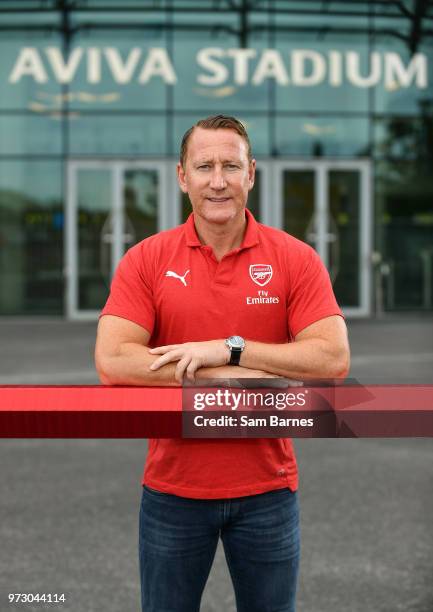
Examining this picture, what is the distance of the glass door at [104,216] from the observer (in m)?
18.7

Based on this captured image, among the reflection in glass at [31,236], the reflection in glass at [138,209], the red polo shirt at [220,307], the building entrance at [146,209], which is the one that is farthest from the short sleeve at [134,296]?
the reflection in glass at [31,236]

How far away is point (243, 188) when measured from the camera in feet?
7.45

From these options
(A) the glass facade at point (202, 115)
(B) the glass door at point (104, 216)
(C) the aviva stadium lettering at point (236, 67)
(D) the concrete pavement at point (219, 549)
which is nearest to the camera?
(D) the concrete pavement at point (219, 549)

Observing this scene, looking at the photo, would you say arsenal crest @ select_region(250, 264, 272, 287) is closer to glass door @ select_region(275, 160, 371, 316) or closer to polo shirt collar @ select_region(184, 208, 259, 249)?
polo shirt collar @ select_region(184, 208, 259, 249)

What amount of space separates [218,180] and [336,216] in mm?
17007

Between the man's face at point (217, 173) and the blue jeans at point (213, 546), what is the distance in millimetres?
721

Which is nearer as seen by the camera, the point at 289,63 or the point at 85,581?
the point at 85,581

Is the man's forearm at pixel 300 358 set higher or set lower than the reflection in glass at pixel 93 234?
lower

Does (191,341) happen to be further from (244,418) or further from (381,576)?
(381,576)

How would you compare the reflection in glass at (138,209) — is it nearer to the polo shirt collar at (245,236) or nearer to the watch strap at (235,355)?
the polo shirt collar at (245,236)

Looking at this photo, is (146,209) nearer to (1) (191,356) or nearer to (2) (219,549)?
(2) (219,549)

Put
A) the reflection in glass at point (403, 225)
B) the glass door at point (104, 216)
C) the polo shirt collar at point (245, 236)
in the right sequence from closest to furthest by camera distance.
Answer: the polo shirt collar at point (245, 236) → the glass door at point (104, 216) → the reflection in glass at point (403, 225)

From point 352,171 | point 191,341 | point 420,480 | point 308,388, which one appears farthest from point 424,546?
point 352,171

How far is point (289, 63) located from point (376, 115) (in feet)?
7.11
